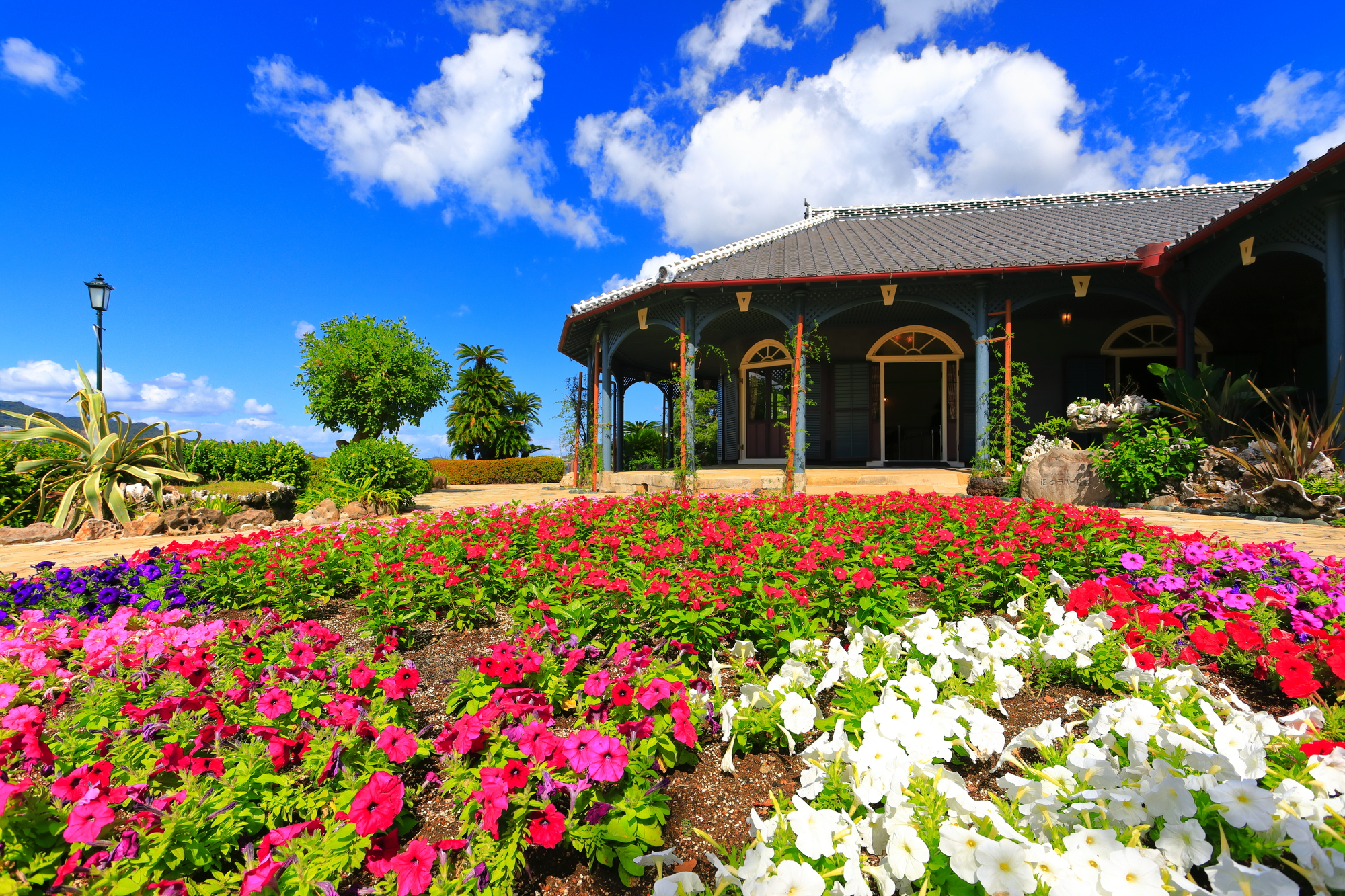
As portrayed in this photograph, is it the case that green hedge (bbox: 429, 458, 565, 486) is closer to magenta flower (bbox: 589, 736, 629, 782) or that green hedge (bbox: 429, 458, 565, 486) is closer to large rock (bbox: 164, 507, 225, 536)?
large rock (bbox: 164, 507, 225, 536)

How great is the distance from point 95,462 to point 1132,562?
929 cm

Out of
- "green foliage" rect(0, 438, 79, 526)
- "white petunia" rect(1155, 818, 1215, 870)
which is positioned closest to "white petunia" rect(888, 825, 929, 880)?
"white petunia" rect(1155, 818, 1215, 870)

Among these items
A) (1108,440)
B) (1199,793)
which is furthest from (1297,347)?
(1199,793)

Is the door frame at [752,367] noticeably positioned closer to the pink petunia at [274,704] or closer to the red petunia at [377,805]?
the pink petunia at [274,704]

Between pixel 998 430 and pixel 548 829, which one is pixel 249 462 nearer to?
pixel 548 829

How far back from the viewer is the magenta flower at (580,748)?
50.8 inches

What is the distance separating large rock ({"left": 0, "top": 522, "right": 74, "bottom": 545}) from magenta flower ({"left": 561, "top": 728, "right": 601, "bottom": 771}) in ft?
23.5

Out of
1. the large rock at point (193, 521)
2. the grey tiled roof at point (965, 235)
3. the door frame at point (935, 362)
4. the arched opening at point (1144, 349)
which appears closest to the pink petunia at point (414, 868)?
the large rock at point (193, 521)

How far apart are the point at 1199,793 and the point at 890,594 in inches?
43.1

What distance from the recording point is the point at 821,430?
38.6ft

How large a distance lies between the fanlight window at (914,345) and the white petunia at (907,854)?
1068 centimetres

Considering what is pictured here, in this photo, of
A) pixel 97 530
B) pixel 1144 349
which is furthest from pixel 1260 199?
pixel 97 530

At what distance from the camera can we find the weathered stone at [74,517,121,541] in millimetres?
5785

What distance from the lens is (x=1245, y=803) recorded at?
96 centimetres
